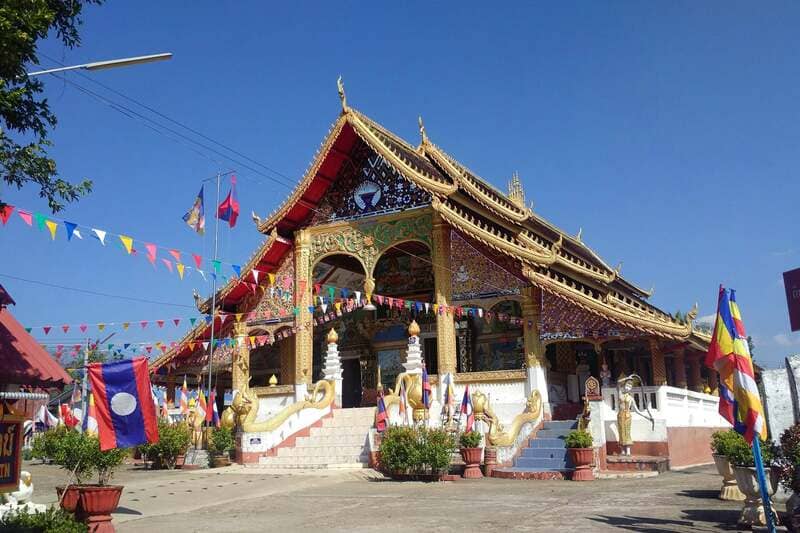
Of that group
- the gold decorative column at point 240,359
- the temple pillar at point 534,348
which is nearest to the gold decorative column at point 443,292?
the temple pillar at point 534,348

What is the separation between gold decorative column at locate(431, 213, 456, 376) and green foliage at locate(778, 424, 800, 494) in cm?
1109

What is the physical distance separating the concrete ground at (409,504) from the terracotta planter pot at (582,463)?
0.37 metres

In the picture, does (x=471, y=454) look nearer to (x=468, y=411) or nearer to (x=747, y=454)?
(x=468, y=411)

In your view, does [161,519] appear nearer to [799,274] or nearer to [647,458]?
[799,274]

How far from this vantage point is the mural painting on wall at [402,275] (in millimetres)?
22031

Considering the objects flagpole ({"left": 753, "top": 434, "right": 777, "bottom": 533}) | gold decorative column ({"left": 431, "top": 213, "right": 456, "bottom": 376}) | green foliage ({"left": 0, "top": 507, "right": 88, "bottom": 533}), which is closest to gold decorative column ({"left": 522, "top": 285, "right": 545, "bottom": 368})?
gold decorative column ({"left": 431, "top": 213, "right": 456, "bottom": 376})

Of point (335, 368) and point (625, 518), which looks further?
point (335, 368)

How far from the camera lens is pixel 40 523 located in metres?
5.72

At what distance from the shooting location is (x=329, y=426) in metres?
16.6

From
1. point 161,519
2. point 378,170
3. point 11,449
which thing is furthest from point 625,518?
point 378,170

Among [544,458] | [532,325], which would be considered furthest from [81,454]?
[532,325]

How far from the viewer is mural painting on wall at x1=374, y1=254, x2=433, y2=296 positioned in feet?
72.3

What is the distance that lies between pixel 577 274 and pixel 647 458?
5.61 meters

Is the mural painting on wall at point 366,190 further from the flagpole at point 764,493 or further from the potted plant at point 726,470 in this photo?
the flagpole at point 764,493
